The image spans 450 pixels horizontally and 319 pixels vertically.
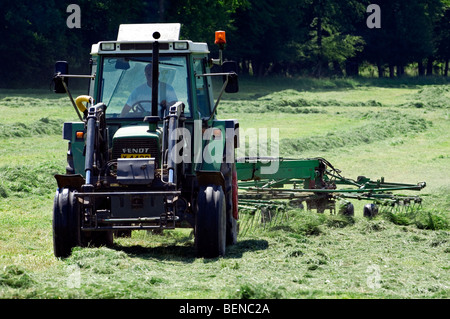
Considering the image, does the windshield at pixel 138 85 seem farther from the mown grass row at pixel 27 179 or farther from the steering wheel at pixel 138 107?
the mown grass row at pixel 27 179

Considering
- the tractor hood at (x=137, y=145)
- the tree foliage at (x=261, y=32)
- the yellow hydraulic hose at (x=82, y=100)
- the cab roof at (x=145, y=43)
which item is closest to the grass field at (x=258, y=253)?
the tractor hood at (x=137, y=145)

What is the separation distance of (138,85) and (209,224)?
6.89ft

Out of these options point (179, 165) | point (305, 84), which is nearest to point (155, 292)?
point (179, 165)

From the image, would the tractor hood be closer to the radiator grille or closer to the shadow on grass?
the radiator grille

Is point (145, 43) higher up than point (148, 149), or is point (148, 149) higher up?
point (145, 43)

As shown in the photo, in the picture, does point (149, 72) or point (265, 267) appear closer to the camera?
point (265, 267)

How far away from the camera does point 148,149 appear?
9031 millimetres

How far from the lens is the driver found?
31.8ft

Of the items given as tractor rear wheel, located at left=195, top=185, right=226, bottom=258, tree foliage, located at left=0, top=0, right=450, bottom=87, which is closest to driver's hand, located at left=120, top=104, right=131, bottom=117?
tractor rear wheel, located at left=195, top=185, right=226, bottom=258

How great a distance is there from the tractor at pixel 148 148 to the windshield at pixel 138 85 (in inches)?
0.5

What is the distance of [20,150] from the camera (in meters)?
20.4

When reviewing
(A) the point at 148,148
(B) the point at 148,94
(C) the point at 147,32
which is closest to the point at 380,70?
(C) the point at 147,32

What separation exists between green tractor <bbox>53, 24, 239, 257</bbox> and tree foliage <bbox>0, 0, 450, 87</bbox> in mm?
35613

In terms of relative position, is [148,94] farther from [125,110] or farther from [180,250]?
[180,250]
